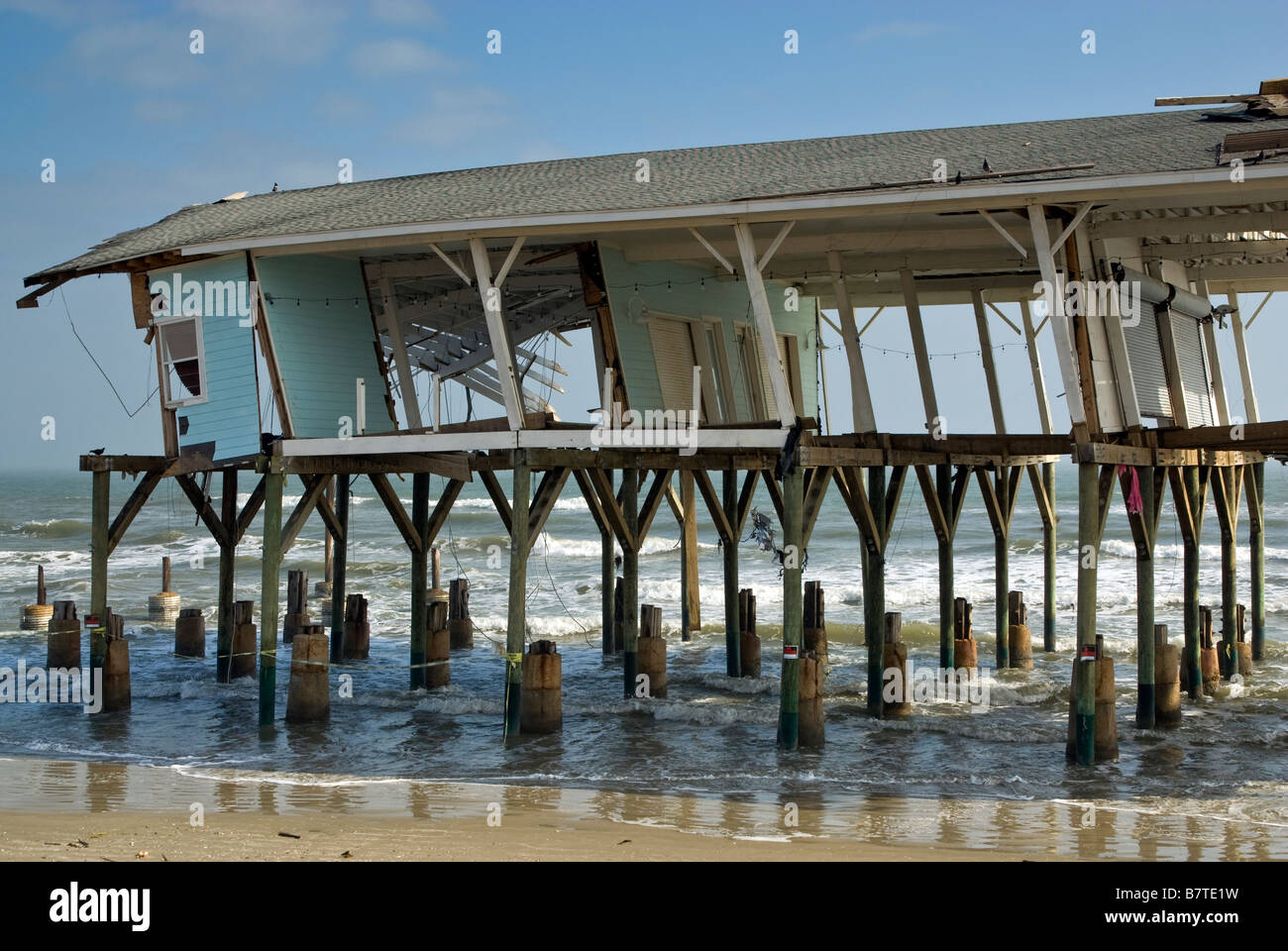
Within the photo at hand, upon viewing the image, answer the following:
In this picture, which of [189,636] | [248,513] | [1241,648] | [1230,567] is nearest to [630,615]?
[248,513]

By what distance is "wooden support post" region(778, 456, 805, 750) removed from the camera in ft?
44.9

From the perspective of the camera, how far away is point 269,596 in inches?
619

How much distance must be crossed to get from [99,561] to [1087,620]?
41.5ft

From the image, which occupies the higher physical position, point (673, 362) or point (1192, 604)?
point (673, 362)

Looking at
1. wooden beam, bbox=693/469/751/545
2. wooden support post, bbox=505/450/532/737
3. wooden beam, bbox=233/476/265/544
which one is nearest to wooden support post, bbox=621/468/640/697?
wooden beam, bbox=693/469/751/545

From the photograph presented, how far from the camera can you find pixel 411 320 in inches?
837

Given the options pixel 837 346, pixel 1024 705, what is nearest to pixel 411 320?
pixel 837 346

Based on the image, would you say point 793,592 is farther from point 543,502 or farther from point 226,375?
point 226,375

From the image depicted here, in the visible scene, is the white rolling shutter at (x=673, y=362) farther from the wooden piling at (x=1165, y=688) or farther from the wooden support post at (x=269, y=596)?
the wooden piling at (x=1165, y=688)

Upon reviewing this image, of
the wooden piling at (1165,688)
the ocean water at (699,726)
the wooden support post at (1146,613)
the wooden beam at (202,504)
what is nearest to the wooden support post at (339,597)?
the ocean water at (699,726)

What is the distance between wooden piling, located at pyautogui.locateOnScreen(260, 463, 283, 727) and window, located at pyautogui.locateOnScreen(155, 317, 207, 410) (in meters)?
1.57

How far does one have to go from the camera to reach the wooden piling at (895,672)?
1670cm
